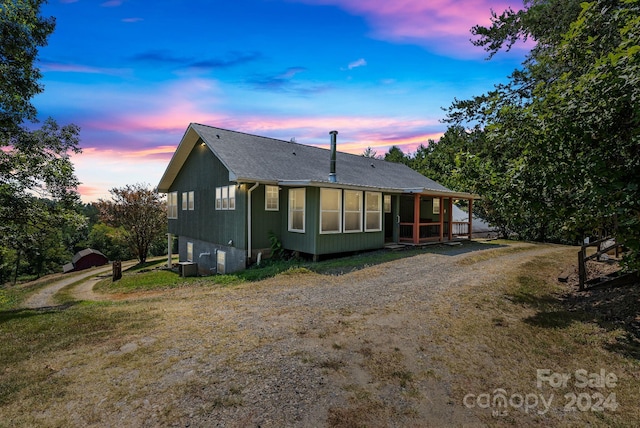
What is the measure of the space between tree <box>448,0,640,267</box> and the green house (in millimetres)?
5721

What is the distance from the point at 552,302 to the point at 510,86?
6.65m

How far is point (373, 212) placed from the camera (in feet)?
45.4

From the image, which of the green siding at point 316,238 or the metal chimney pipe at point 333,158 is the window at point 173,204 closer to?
the green siding at point 316,238

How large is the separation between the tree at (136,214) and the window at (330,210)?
18779 mm

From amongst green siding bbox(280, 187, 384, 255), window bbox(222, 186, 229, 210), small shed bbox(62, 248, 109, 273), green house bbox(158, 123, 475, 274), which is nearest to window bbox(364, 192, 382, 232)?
green house bbox(158, 123, 475, 274)

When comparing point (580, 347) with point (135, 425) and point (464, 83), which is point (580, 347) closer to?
point (135, 425)

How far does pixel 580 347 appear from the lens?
5.22 m

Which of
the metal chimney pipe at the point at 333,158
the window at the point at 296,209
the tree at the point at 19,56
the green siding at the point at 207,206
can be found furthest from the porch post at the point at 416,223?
the tree at the point at 19,56

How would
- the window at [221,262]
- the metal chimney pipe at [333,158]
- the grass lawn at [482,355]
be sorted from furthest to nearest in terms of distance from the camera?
the window at [221,262], the metal chimney pipe at [333,158], the grass lawn at [482,355]

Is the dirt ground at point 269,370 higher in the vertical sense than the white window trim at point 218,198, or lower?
lower

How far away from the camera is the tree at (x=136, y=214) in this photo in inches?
1007

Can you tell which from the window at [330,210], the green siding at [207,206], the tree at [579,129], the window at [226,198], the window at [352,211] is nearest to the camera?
the tree at [579,129]

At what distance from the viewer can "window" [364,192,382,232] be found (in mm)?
13555

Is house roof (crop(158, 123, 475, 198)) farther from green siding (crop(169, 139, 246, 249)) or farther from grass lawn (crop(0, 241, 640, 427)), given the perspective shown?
grass lawn (crop(0, 241, 640, 427))
